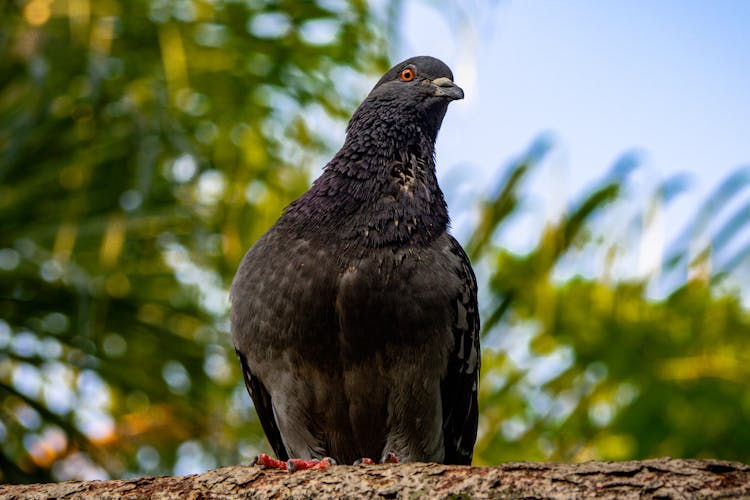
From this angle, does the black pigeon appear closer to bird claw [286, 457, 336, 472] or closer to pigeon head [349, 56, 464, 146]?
pigeon head [349, 56, 464, 146]

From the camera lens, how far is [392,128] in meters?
5.54

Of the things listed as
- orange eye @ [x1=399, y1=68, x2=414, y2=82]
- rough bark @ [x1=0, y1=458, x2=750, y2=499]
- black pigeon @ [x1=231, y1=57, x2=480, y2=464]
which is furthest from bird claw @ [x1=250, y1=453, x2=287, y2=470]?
orange eye @ [x1=399, y1=68, x2=414, y2=82]

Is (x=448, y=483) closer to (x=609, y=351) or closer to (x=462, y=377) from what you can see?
(x=462, y=377)

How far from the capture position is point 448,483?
128 inches

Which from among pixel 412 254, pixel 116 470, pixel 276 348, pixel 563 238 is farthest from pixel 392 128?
pixel 116 470

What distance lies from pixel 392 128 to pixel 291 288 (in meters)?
1.34

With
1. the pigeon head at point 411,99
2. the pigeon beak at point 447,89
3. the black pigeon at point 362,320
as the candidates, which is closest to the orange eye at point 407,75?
the pigeon head at point 411,99

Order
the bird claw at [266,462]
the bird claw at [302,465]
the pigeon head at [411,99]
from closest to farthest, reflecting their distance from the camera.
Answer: the bird claw at [302,465] → the bird claw at [266,462] → the pigeon head at [411,99]

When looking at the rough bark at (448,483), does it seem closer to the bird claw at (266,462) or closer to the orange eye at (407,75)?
the bird claw at (266,462)

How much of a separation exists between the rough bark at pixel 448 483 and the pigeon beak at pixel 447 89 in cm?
286

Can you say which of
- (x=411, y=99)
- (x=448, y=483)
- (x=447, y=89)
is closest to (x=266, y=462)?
(x=448, y=483)

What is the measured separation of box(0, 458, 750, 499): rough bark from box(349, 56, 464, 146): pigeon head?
258 centimetres

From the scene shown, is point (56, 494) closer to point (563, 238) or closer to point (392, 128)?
point (392, 128)

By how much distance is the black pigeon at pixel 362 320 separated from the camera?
15.2 ft
